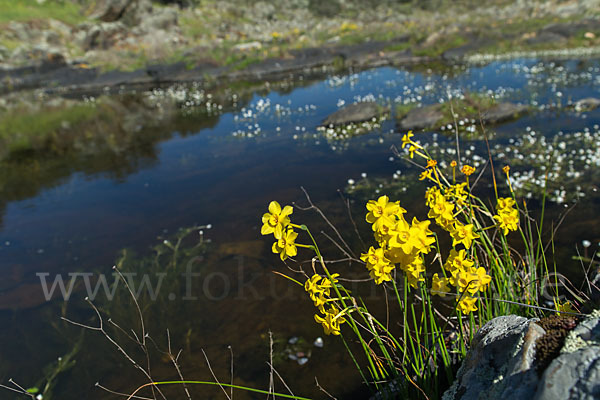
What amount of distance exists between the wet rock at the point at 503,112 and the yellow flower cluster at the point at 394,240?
9.94 m

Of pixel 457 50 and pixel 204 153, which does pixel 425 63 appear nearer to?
pixel 457 50

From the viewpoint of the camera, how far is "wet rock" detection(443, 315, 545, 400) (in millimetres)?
1544

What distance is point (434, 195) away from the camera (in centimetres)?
232

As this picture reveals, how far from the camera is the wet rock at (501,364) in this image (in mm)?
1544

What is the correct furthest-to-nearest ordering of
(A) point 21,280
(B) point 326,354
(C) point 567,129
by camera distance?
(C) point 567,129 → (A) point 21,280 → (B) point 326,354

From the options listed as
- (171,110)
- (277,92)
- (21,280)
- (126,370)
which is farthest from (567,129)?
(171,110)

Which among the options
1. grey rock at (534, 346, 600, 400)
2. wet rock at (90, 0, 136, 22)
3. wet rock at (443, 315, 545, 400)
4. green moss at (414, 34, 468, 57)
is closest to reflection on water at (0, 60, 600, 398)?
wet rock at (443, 315, 545, 400)

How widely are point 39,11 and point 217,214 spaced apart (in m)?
48.7

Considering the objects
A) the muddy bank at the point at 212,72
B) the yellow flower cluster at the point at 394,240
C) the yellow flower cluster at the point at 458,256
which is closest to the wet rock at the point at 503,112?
the yellow flower cluster at the point at 458,256

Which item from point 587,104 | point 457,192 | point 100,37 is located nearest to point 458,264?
point 457,192

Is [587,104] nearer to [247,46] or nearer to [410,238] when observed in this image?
[410,238]

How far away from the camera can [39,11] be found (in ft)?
140

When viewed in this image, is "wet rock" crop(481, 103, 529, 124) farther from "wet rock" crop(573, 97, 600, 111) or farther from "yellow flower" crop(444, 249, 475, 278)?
"yellow flower" crop(444, 249, 475, 278)

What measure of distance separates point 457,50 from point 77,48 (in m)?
33.8
